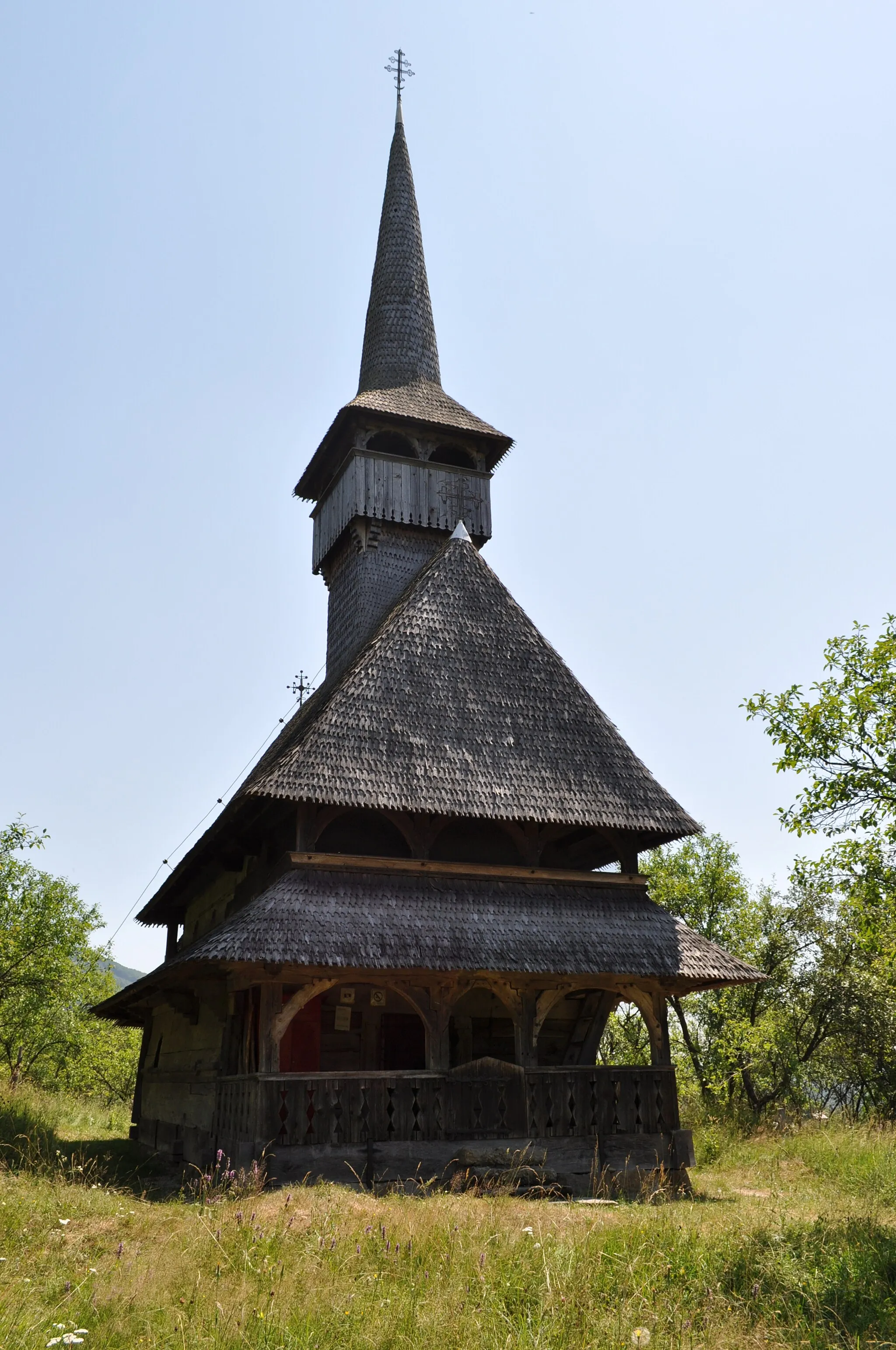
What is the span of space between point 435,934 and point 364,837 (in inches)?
81.5

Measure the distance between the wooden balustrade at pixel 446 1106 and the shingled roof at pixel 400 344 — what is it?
11.3 metres

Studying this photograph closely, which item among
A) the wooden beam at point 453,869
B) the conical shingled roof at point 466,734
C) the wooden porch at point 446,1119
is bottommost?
the wooden porch at point 446,1119

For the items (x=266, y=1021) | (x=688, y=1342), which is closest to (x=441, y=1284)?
(x=688, y=1342)

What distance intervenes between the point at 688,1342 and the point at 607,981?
7095 millimetres

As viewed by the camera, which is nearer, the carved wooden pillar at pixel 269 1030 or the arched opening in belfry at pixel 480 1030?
the carved wooden pillar at pixel 269 1030

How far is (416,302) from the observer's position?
2158 centimetres

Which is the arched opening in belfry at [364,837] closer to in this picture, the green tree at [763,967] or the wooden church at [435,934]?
the wooden church at [435,934]

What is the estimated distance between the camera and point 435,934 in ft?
37.9

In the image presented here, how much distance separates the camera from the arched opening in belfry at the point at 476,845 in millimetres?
13602

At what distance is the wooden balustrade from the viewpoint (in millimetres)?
10648

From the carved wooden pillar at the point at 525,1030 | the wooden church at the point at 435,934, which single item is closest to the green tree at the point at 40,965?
the wooden church at the point at 435,934

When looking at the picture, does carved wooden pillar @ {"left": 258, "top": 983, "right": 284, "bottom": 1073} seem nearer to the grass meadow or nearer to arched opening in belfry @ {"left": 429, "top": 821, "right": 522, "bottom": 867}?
the grass meadow

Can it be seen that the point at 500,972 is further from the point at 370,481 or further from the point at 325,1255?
the point at 370,481

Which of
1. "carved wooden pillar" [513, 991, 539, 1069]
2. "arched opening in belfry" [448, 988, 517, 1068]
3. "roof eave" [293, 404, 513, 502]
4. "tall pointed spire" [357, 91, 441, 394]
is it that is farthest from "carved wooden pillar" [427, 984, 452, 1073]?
"tall pointed spire" [357, 91, 441, 394]
